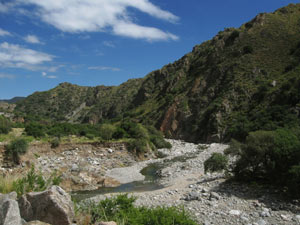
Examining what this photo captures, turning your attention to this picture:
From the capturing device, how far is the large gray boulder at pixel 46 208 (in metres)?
6.04

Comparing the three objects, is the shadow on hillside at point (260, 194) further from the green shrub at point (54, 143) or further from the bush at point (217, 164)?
the green shrub at point (54, 143)

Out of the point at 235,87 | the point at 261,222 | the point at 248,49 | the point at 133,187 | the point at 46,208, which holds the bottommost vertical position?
the point at 133,187

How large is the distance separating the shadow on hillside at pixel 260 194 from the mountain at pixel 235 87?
20899 mm

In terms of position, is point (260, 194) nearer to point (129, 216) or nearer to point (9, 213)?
point (129, 216)

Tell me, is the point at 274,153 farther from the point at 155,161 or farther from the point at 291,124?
the point at 291,124

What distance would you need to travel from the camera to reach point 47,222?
19.8 ft

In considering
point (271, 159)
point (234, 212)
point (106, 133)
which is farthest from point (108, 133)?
point (234, 212)

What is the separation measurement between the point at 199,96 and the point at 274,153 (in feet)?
158

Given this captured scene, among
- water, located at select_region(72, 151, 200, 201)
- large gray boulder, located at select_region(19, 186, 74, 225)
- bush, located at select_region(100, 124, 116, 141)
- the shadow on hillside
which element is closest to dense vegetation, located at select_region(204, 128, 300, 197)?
the shadow on hillside

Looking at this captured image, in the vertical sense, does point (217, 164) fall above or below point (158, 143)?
above

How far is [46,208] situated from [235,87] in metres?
51.9

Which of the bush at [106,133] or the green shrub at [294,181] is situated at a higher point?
the bush at [106,133]

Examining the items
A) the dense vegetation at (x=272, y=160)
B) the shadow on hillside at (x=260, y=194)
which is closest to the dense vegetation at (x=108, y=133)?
the shadow on hillside at (x=260, y=194)

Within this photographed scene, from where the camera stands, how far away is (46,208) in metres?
6.05
